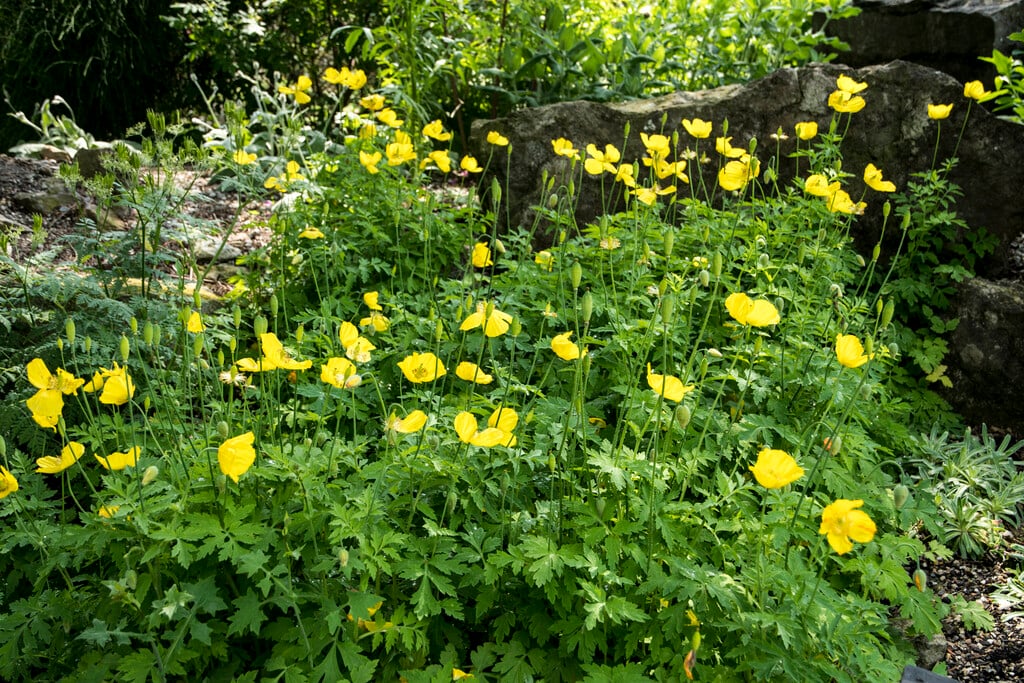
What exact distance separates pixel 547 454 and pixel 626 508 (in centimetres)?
24

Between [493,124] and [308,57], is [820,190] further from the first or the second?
[308,57]

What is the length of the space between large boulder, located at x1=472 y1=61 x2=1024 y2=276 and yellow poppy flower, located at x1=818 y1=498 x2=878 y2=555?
2556 mm

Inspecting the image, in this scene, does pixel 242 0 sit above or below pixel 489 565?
above

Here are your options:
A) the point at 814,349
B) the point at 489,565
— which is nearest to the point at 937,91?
the point at 814,349

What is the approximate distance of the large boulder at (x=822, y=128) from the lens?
3781mm

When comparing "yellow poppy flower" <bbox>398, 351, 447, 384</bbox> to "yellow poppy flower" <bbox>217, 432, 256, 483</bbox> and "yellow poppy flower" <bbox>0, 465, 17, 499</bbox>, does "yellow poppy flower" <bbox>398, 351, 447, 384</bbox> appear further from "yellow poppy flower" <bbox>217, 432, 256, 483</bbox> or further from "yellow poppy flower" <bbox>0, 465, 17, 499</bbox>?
"yellow poppy flower" <bbox>0, 465, 17, 499</bbox>

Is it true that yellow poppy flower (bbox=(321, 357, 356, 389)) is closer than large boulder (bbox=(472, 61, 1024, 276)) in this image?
Yes

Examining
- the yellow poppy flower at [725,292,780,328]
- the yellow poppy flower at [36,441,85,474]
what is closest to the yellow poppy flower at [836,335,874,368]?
the yellow poppy flower at [725,292,780,328]

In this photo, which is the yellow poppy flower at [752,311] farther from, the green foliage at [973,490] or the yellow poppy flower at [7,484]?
the yellow poppy flower at [7,484]

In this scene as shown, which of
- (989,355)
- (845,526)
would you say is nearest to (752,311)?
(845,526)

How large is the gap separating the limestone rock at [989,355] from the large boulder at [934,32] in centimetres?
162

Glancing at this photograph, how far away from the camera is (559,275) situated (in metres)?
2.78

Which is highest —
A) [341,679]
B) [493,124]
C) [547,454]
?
[493,124]

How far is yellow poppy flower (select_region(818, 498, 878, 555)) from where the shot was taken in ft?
4.79
